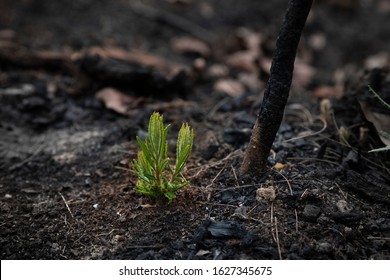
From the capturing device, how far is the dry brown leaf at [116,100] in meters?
2.86

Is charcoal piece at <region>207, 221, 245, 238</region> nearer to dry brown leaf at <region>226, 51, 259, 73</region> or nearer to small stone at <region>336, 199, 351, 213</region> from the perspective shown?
small stone at <region>336, 199, 351, 213</region>

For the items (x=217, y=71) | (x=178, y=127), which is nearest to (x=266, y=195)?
(x=178, y=127)

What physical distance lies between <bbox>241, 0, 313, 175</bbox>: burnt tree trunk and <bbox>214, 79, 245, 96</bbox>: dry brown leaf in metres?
1.22

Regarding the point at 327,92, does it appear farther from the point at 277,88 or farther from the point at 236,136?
A: the point at 277,88

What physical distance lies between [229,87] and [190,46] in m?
0.74

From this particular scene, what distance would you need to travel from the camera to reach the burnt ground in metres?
1.81

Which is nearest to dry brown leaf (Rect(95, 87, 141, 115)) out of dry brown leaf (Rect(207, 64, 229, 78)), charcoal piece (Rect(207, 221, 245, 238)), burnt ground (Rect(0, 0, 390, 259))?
burnt ground (Rect(0, 0, 390, 259))

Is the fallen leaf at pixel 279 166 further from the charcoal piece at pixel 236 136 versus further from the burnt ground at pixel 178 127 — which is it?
the charcoal piece at pixel 236 136

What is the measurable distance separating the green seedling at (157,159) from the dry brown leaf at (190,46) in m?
2.03

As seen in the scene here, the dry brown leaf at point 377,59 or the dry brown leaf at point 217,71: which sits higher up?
the dry brown leaf at point 377,59

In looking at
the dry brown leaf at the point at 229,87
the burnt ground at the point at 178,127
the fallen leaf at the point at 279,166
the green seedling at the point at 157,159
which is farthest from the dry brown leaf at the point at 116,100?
the fallen leaf at the point at 279,166

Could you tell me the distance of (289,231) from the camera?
1772 millimetres

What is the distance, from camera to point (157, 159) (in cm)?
183
